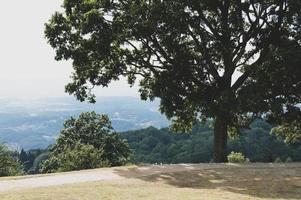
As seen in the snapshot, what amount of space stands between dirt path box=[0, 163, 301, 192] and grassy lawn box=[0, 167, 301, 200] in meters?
0.40

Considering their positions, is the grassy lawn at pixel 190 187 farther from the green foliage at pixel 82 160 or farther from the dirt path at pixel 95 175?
the green foliage at pixel 82 160

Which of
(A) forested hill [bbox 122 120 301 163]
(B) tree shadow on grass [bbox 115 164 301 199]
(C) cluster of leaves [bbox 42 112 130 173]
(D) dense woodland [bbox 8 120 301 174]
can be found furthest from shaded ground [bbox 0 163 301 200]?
(A) forested hill [bbox 122 120 301 163]

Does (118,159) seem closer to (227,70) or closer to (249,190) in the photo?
(227,70)

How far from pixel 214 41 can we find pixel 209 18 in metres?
1.57

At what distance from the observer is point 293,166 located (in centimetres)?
2625

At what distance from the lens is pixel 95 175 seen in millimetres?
23281

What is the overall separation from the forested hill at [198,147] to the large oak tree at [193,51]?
207 ft

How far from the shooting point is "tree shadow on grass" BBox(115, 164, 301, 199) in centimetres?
1964

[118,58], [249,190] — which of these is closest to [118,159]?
[118,58]

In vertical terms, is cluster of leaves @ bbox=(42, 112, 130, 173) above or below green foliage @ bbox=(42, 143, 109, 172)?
above

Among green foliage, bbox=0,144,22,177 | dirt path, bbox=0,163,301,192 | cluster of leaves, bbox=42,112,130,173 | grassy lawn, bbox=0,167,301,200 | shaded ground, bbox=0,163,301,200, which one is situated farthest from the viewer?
cluster of leaves, bbox=42,112,130,173

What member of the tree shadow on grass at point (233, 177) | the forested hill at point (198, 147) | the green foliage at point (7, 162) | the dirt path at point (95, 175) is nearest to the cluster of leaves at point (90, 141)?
the green foliage at point (7, 162)

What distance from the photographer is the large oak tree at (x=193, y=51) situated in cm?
2898

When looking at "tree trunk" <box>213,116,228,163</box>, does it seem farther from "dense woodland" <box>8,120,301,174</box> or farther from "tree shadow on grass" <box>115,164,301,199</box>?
"dense woodland" <box>8,120,301,174</box>
